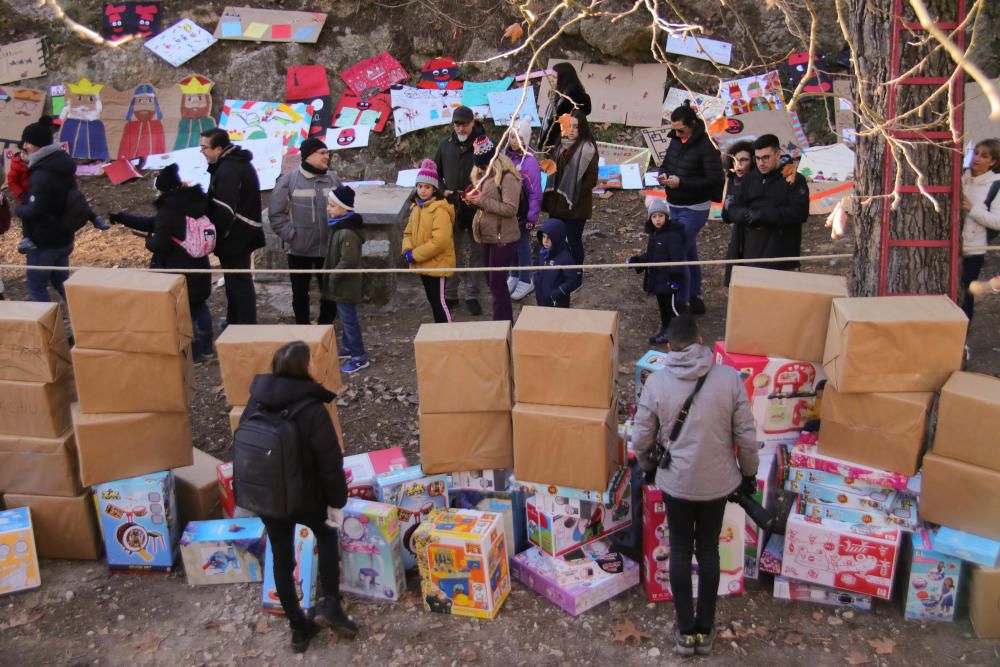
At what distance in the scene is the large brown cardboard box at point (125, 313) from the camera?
476 cm

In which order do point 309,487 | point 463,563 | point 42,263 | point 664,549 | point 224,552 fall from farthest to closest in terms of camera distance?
point 42,263 → point 224,552 → point 664,549 → point 463,563 → point 309,487

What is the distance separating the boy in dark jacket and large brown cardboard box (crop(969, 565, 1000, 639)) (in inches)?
136

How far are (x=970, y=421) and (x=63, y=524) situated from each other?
4530 millimetres

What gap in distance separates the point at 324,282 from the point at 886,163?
3958 mm

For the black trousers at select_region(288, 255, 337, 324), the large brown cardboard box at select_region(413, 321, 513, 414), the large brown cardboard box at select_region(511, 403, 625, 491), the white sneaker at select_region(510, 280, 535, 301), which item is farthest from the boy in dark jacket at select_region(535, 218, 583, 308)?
the large brown cardboard box at select_region(511, 403, 625, 491)

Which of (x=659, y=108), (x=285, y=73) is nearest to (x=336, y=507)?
(x=659, y=108)

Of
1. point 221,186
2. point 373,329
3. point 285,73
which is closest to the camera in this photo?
point 221,186

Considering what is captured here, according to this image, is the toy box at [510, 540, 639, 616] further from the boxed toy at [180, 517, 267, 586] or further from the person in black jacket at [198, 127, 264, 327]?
the person in black jacket at [198, 127, 264, 327]

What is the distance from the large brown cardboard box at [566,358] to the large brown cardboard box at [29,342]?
7.94 ft

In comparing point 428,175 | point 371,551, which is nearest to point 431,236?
point 428,175

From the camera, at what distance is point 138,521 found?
4.91 m

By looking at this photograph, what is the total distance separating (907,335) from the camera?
4262 millimetres

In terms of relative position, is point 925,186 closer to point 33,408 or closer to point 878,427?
point 878,427

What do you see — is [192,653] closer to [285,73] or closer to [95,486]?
[95,486]
